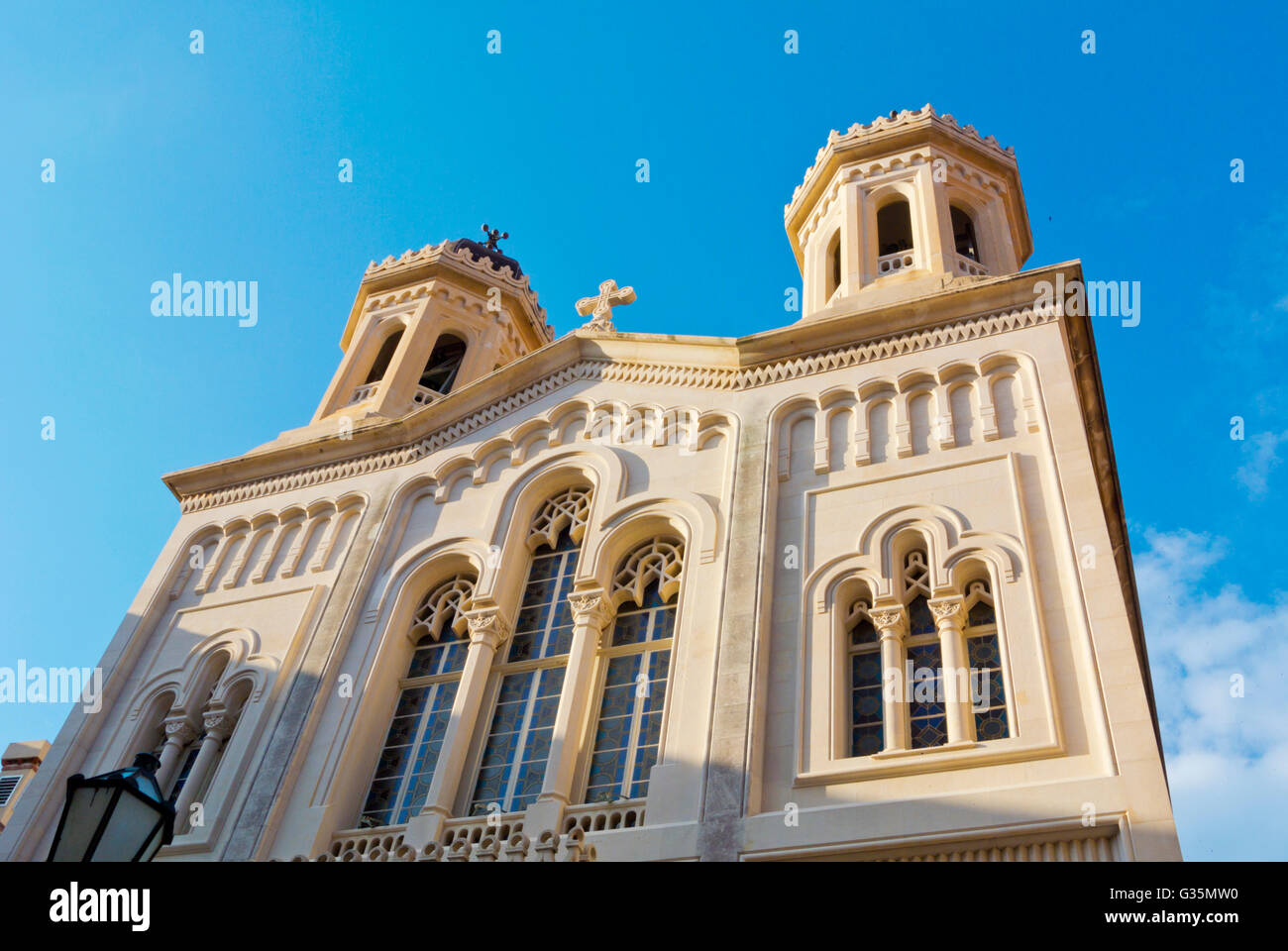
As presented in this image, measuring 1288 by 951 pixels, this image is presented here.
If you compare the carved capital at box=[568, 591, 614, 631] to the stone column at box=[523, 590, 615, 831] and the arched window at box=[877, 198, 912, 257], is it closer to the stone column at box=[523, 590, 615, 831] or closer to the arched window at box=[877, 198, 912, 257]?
the stone column at box=[523, 590, 615, 831]

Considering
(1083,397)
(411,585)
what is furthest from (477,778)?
(1083,397)

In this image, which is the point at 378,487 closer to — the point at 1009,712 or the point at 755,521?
the point at 755,521

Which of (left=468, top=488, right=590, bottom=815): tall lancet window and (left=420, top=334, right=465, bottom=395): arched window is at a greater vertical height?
(left=420, top=334, right=465, bottom=395): arched window

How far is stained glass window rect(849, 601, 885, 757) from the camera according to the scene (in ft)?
41.8

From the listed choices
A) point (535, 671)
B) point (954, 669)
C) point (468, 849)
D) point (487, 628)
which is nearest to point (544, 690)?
point (535, 671)

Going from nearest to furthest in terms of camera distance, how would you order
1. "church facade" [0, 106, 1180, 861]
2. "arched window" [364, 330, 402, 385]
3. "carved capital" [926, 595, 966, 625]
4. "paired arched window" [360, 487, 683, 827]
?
"church facade" [0, 106, 1180, 861] → "carved capital" [926, 595, 966, 625] → "paired arched window" [360, 487, 683, 827] → "arched window" [364, 330, 402, 385]

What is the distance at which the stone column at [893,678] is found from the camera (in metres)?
12.4

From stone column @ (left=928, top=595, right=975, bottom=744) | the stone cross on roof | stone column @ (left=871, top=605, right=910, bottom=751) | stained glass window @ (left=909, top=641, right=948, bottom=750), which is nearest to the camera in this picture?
stone column @ (left=928, top=595, right=975, bottom=744)

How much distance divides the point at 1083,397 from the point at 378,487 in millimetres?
9875

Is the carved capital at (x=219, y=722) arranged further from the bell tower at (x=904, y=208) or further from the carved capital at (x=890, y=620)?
the bell tower at (x=904, y=208)

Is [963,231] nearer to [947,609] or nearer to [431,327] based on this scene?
[431,327]

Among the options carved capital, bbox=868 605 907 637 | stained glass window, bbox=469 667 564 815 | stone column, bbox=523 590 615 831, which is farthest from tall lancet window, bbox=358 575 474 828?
carved capital, bbox=868 605 907 637

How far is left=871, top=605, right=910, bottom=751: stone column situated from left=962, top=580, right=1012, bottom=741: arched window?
65 centimetres

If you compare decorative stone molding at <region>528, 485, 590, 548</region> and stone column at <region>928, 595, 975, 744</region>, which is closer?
stone column at <region>928, 595, 975, 744</region>
